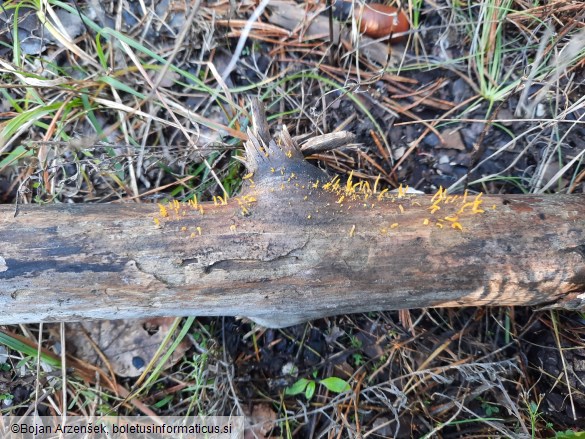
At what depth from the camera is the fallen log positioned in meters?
1.72

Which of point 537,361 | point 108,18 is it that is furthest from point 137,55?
point 537,361

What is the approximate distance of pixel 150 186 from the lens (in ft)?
8.52

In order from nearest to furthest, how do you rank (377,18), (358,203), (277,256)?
1. (277,256)
2. (358,203)
3. (377,18)

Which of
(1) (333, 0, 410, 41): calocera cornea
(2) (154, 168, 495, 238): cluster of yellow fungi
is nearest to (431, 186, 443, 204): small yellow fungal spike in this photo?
(2) (154, 168, 495, 238): cluster of yellow fungi

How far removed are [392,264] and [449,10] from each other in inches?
69.5

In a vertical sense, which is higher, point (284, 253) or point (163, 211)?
point (163, 211)

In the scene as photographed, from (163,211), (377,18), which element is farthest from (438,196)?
(377,18)

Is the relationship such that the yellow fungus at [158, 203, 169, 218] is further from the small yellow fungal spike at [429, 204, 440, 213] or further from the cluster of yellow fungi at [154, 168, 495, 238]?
the small yellow fungal spike at [429, 204, 440, 213]

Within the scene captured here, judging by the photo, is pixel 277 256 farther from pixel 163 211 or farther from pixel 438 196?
pixel 438 196

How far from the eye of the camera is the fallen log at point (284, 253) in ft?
5.64

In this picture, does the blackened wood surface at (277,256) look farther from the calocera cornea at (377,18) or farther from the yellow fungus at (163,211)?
the calocera cornea at (377,18)

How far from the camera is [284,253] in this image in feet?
5.74

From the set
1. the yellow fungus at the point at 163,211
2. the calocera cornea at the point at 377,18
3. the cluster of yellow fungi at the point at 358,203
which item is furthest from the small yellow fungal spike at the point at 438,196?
the calocera cornea at the point at 377,18

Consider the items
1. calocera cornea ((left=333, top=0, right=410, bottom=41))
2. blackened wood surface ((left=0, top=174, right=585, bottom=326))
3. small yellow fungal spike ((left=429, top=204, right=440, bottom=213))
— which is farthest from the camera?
calocera cornea ((left=333, top=0, right=410, bottom=41))
